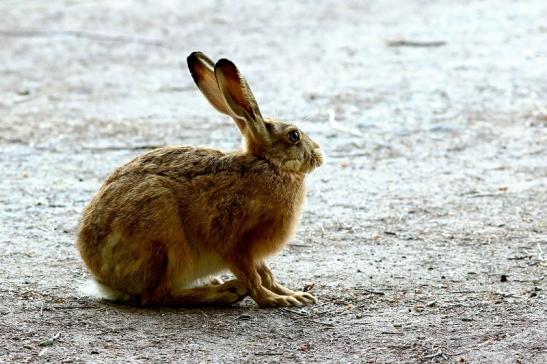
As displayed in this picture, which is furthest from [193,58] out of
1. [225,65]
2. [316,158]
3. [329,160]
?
[329,160]

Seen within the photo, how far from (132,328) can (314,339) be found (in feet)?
2.57

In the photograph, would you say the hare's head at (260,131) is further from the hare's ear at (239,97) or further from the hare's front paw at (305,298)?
the hare's front paw at (305,298)

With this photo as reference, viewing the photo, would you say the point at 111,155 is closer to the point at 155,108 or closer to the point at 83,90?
the point at 155,108

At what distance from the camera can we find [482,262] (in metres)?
5.55

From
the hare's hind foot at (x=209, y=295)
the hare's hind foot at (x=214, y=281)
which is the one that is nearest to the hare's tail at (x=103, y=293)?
the hare's hind foot at (x=209, y=295)

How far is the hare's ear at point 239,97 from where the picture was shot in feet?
16.0

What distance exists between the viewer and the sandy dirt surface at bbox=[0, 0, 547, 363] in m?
4.58

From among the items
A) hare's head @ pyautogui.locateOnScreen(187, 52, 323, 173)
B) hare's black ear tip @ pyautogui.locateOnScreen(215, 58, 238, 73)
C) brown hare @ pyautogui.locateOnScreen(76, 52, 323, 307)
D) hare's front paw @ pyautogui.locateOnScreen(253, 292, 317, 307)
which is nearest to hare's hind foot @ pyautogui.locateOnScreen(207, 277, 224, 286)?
brown hare @ pyautogui.locateOnScreen(76, 52, 323, 307)

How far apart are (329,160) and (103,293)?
10.1 ft

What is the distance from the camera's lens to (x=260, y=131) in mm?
4973

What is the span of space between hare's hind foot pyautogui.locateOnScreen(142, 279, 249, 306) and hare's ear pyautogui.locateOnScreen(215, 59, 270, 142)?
0.70m

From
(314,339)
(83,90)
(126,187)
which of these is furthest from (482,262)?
(83,90)

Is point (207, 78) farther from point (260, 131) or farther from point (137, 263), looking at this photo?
point (137, 263)

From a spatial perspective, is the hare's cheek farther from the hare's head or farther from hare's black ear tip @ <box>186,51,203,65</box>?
hare's black ear tip @ <box>186,51,203,65</box>
